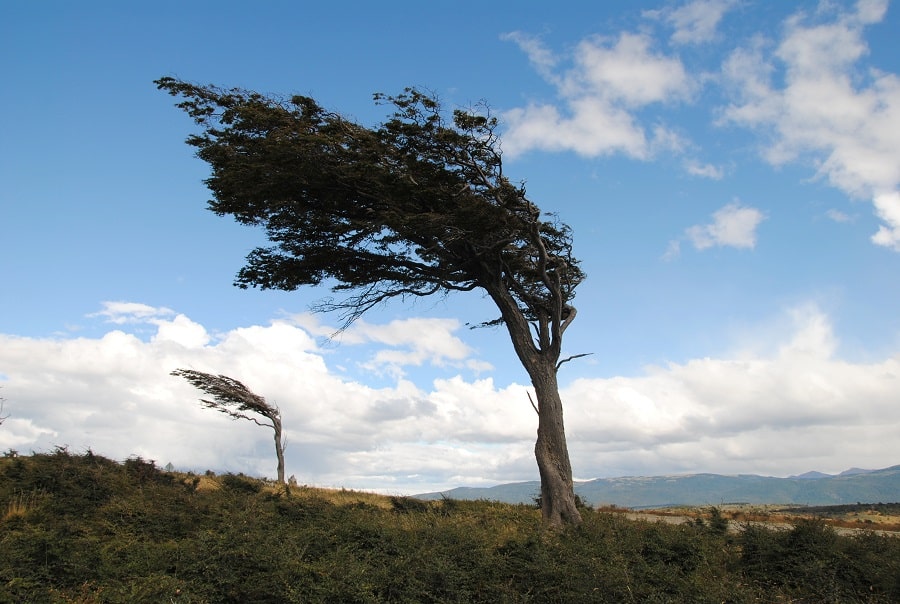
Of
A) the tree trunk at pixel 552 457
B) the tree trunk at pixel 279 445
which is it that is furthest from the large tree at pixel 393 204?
the tree trunk at pixel 279 445

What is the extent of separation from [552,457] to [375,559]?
24.7 ft

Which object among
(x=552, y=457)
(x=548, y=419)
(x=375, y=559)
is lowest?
(x=375, y=559)

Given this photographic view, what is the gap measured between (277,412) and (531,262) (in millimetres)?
20650

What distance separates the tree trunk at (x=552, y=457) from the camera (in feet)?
50.2

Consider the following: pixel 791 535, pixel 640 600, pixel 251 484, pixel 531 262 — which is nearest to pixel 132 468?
pixel 251 484

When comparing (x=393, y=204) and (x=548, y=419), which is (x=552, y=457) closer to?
(x=548, y=419)

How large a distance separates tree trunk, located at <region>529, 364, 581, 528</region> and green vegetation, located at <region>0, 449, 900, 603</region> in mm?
1548

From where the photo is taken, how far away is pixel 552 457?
1602 centimetres

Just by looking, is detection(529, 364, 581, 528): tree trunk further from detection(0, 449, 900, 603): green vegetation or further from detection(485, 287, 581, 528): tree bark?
detection(0, 449, 900, 603): green vegetation

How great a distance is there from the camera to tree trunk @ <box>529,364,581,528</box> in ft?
50.2

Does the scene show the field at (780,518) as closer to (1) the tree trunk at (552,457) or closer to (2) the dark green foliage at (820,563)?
(2) the dark green foliage at (820,563)

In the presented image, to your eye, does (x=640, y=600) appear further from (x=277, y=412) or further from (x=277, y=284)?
(x=277, y=412)

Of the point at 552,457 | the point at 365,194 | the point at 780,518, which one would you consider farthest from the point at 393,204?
the point at 780,518

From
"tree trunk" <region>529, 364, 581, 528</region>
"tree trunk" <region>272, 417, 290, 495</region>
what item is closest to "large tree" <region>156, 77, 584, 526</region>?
"tree trunk" <region>529, 364, 581, 528</region>
